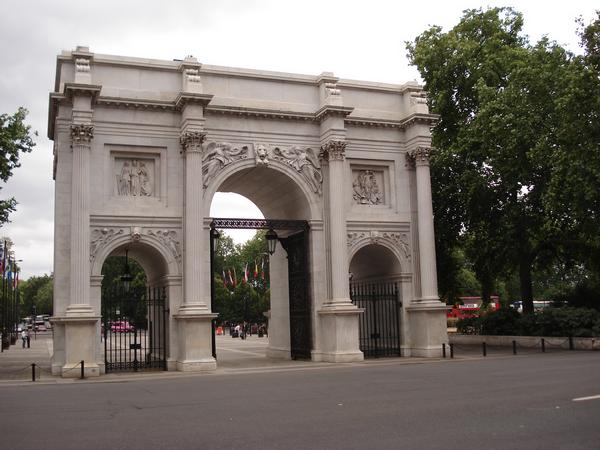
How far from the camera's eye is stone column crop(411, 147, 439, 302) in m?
28.5

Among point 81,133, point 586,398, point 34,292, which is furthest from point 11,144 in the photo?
point 34,292

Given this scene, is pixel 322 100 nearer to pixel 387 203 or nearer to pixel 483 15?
pixel 387 203

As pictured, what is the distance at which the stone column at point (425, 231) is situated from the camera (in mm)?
28469

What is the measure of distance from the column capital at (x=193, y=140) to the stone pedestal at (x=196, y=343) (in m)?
6.19

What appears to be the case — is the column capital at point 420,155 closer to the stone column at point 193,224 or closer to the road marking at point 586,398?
the stone column at point 193,224

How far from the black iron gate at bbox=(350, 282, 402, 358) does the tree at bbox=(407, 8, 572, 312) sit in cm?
718

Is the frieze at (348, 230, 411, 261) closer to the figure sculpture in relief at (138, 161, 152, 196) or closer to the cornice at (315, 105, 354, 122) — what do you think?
the cornice at (315, 105, 354, 122)

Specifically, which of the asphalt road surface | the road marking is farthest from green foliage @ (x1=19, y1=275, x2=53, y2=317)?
the road marking

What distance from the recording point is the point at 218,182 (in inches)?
1044

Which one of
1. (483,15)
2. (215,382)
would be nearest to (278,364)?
(215,382)

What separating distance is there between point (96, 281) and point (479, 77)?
21809 mm

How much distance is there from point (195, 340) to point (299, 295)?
19.8 feet

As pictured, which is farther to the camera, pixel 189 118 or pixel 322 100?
pixel 322 100

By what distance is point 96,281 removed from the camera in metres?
24.3
